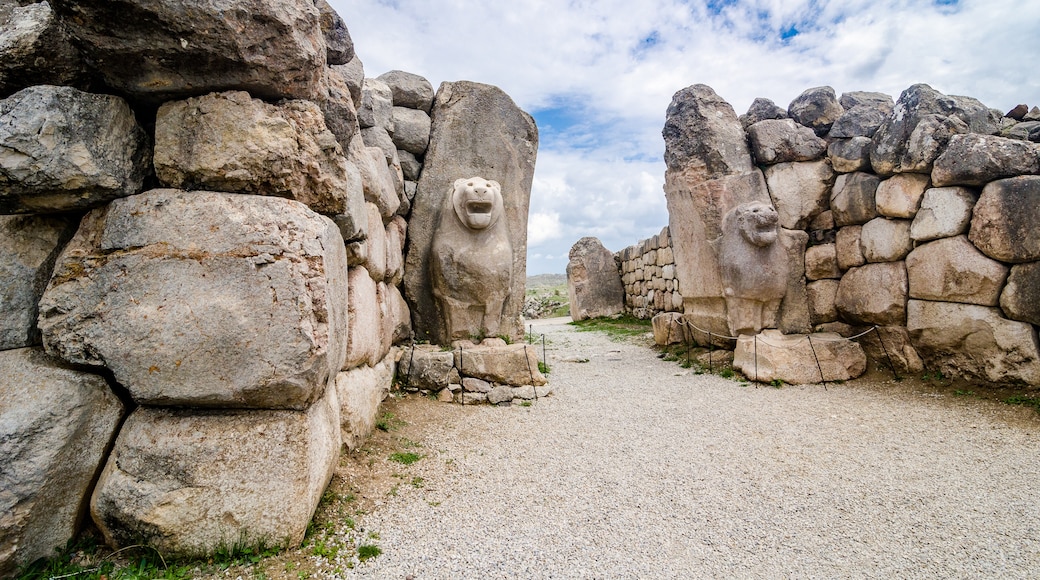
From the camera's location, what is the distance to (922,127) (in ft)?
16.3

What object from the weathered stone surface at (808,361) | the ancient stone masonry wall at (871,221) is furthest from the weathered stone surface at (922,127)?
the weathered stone surface at (808,361)

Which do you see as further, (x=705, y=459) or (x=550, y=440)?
(x=550, y=440)

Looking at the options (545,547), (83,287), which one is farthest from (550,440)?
(83,287)

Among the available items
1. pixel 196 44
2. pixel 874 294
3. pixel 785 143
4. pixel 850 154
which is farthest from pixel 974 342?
pixel 196 44

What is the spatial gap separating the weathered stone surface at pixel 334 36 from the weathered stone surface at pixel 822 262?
18.1ft

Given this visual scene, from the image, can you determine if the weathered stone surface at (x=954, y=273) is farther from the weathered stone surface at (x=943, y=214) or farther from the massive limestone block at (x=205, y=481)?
the massive limestone block at (x=205, y=481)

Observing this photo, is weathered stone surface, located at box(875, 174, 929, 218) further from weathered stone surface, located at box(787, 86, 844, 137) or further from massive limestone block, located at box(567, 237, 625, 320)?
massive limestone block, located at box(567, 237, 625, 320)

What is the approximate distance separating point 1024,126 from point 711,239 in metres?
3.20

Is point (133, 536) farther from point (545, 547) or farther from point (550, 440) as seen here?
point (550, 440)

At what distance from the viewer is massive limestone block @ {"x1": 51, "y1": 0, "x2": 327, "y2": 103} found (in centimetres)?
177

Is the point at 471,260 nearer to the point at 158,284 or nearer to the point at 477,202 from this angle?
the point at 477,202

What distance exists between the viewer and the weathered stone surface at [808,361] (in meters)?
5.45

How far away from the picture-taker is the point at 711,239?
6234 mm

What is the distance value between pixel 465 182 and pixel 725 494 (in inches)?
144
